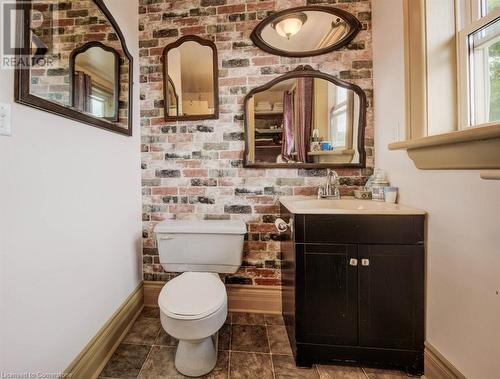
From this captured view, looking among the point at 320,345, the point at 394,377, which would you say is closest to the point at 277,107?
the point at 320,345

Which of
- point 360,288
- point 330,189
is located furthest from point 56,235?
point 330,189

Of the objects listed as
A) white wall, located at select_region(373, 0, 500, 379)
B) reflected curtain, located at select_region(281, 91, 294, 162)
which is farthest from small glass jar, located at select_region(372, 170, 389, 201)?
reflected curtain, located at select_region(281, 91, 294, 162)

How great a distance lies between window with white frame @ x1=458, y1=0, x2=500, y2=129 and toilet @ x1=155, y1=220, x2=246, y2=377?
4.42ft

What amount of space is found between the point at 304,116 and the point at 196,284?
4.47 feet

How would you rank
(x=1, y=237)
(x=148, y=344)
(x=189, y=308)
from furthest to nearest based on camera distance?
(x=148, y=344) < (x=189, y=308) < (x=1, y=237)

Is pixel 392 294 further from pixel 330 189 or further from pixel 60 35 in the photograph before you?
pixel 60 35

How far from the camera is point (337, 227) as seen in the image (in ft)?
4.10

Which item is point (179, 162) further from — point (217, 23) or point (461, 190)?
point (461, 190)

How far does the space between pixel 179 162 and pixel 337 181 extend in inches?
47.7

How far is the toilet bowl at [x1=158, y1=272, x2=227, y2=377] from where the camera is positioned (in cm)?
115

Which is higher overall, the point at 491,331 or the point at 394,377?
the point at 491,331

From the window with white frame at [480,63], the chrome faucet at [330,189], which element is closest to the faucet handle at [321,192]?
the chrome faucet at [330,189]

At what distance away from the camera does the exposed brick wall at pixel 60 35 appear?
95 cm

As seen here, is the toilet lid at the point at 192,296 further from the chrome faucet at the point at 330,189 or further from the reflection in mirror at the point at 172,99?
the reflection in mirror at the point at 172,99
